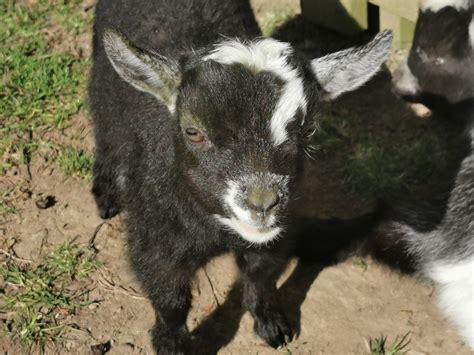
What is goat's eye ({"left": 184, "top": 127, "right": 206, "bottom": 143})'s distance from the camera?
307cm

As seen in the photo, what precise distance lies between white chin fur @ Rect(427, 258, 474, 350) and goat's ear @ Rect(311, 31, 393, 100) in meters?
1.44

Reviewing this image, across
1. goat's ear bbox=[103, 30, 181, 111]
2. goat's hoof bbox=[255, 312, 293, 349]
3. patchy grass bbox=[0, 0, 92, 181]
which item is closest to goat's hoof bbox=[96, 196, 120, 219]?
patchy grass bbox=[0, 0, 92, 181]

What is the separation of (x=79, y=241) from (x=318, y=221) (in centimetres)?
150

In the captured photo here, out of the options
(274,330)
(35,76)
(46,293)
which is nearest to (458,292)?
(274,330)

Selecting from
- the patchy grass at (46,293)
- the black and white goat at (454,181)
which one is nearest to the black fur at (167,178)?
the patchy grass at (46,293)

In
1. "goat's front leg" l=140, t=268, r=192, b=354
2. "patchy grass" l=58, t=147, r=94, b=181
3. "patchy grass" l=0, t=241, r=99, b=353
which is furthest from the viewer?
"patchy grass" l=58, t=147, r=94, b=181

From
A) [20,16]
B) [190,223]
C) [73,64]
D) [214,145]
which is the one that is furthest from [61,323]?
[20,16]

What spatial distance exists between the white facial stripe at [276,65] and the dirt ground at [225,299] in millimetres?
1500

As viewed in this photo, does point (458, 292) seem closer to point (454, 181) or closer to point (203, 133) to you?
point (454, 181)

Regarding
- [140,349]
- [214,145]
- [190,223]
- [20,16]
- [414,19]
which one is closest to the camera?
[214,145]

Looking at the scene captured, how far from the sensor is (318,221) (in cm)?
466

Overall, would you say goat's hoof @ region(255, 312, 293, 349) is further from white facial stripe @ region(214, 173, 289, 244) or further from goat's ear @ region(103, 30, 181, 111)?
goat's ear @ region(103, 30, 181, 111)

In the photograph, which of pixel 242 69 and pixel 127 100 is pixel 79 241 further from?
pixel 242 69

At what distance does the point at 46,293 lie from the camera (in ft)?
13.5
